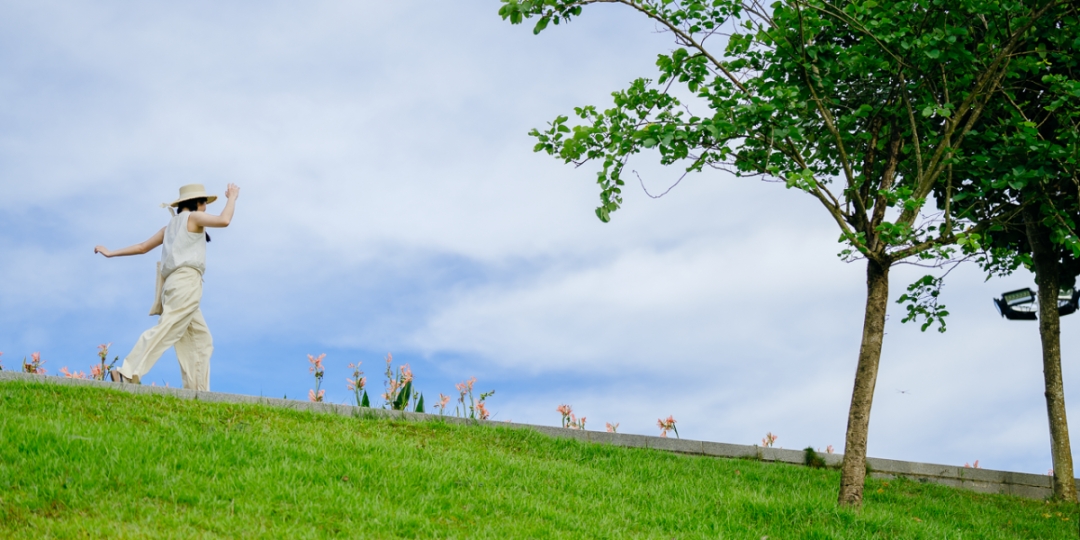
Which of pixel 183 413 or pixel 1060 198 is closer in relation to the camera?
pixel 183 413

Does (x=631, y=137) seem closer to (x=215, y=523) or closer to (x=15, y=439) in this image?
(x=215, y=523)

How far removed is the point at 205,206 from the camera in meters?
11.1

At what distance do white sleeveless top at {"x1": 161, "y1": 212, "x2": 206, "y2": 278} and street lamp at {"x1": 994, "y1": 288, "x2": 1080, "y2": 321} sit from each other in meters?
13.1

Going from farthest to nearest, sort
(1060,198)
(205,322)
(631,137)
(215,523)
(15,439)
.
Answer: (1060,198)
(205,322)
(631,137)
(15,439)
(215,523)

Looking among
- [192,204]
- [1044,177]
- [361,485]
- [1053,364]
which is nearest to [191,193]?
[192,204]

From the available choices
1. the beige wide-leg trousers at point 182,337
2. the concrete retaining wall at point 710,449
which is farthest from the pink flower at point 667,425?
the beige wide-leg trousers at point 182,337


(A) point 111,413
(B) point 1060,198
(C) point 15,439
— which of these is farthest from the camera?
(B) point 1060,198

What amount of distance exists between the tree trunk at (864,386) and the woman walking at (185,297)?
25.9 ft

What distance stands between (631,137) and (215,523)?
18.2 ft

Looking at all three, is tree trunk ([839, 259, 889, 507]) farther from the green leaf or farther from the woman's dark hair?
the woman's dark hair

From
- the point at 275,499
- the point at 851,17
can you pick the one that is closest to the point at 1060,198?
the point at 851,17

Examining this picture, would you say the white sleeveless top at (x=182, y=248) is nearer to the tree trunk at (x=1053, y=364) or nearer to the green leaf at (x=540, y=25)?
the green leaf at (x=540, y=25)

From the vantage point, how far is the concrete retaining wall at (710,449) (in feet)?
31.9

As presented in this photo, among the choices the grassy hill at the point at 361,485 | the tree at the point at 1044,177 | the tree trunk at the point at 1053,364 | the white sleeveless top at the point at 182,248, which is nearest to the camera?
the grassy hill at the point at 361,485
